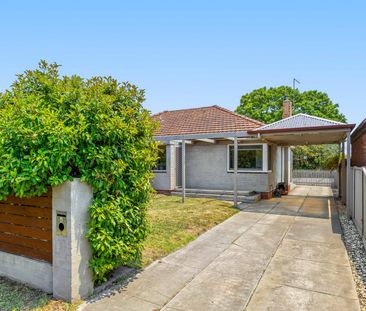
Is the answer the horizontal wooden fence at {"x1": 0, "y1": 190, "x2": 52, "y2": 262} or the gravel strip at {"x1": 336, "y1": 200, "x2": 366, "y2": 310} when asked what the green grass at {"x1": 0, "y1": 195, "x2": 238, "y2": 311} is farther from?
the gravel strip at {"x1": 336, "y1": 200, "x2": 366, "y2": 310}

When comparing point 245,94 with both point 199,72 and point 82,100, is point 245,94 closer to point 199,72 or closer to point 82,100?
point 199,72

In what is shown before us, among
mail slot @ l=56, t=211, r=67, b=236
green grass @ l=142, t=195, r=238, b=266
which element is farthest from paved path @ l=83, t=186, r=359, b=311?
mail slot @ l=56, t=211, r=67, b=236

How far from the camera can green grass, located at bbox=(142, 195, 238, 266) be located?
5.30 metres

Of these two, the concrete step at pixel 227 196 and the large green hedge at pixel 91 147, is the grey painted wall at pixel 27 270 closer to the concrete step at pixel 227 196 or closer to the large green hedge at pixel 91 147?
the large green hedge at pixel 91 147

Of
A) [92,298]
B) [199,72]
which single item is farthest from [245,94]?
[92,298]

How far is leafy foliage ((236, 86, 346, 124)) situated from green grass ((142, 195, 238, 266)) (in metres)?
30.0

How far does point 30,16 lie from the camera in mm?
→ 8711

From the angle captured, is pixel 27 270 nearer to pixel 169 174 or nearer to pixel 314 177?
A: pixel 169 174

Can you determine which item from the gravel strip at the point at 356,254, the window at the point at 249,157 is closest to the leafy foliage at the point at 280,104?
the window at the point at 249,157

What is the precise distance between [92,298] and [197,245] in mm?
2793

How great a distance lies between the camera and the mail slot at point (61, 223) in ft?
10.6

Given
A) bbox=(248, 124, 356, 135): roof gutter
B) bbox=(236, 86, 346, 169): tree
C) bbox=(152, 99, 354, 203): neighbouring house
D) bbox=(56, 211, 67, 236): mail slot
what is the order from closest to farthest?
bbox=(56, 211, 67, 236): mail slot < bbox=(248, 124, 356, 135): roof gutter < bbox=(152, 99, 354, 203): neighbouring house < bbox=(236, 86, 346, 169): tree

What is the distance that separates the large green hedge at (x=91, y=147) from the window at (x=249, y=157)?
9.41 m

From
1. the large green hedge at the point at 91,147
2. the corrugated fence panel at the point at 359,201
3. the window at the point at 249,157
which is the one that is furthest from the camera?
the window at the point at 249,157
